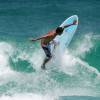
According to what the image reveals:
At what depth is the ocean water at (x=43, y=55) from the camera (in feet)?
87.2

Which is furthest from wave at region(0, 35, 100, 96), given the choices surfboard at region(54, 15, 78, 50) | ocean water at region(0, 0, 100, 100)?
surfboard at region(54, 15, 78, 50)

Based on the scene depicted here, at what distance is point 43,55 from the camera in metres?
29.9

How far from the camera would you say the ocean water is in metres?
26.6

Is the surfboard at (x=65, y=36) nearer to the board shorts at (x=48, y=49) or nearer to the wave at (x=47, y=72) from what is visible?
the wave at (x=47, y=72)

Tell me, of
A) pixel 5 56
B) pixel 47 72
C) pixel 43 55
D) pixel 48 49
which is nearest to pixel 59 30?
pixel 48 49

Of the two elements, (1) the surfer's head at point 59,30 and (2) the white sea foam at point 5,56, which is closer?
(1) the surfer's head at point 59,30

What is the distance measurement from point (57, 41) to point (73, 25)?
173 cm

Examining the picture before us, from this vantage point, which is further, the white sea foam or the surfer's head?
the white sea foam

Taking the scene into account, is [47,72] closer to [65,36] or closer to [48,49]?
[65,36]

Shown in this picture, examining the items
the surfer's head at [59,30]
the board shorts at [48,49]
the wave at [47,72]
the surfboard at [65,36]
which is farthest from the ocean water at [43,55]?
the surfer's head at [59,30]

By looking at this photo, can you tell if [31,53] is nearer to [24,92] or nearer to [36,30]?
[36,30]

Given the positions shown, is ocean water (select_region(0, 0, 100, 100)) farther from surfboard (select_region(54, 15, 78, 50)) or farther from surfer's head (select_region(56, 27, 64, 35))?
surfer's head (select_region(56, 27, 64, 35))

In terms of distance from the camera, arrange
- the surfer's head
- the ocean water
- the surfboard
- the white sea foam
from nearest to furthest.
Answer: the surfer's head → the surfboard → the ocean water → the white sea foam

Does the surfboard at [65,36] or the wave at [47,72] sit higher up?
the surfboard at [65,36]
